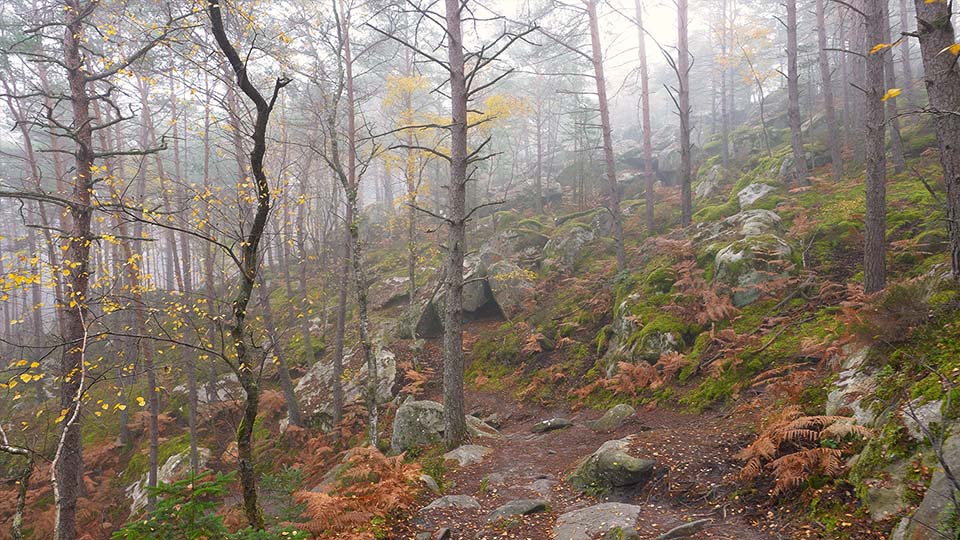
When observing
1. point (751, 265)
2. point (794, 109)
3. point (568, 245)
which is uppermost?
point (794, 109)

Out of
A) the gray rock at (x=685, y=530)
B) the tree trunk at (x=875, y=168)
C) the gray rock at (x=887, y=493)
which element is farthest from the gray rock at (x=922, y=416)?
the tree trunk at (x=875, y=168)

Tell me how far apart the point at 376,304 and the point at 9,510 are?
1221cm

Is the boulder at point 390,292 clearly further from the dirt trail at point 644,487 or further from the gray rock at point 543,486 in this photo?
the gray rock at point 543,486

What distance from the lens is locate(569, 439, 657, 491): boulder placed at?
213 inches

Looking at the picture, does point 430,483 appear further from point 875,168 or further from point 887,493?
point 875,168

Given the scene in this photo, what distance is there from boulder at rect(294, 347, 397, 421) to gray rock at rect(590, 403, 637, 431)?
7.19m

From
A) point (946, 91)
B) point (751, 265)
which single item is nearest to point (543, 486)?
point (946, 91)

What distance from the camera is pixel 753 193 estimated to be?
48.4ft

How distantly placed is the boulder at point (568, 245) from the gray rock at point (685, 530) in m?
12.3

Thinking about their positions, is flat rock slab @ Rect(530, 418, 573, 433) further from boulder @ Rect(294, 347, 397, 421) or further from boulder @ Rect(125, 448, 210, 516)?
boulder @ Rect(125, 448, 210, 516)

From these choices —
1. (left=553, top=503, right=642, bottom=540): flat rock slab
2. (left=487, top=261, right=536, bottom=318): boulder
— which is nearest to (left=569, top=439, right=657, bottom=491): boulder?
(left=553, top=503, right=642, bottom=540): flat rock slab

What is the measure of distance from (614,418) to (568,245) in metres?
9.52

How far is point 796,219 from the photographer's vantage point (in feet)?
36.2

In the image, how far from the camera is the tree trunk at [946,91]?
4.89m
